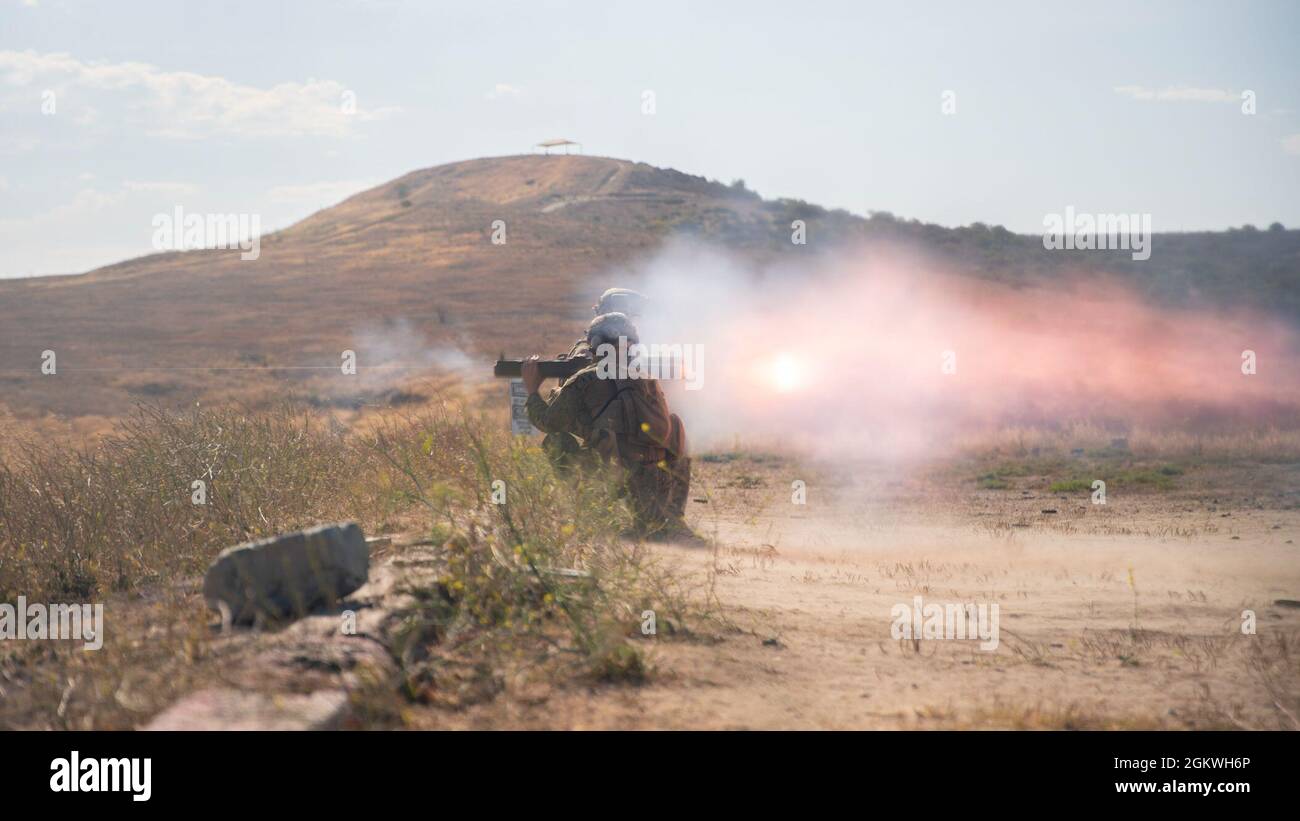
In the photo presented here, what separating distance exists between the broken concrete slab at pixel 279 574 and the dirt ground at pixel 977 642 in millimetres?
1221

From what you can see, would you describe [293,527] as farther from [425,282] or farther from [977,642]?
[425,282]

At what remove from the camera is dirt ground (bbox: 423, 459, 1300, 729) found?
466cm

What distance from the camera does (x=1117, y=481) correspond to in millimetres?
15422

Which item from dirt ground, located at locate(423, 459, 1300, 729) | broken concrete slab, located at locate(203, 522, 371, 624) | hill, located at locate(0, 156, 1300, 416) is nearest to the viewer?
dirt ground, located at locate(423, 459, 1300, 729)

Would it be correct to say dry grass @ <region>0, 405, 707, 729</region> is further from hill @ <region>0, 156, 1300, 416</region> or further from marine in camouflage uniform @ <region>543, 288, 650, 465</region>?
hill @ <region>0, 156, 1300, 416</region>

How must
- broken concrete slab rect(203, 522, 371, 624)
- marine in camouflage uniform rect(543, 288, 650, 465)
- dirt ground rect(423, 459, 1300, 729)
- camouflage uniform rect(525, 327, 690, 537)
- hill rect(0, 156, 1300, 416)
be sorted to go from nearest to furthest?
dirt ground rect(423, 459, 1300, 729) < broken concrete slab rect(203, 522, 371, 624) < marine in camouflage uniform rect(543, 288, 650, 465) < camouflage uniform rect(525, 327, 690, 537) < hill rect(0, 156, 1300, 416)

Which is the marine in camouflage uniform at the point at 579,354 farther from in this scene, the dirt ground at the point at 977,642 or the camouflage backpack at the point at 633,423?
the dirt ground at the point at 977,642

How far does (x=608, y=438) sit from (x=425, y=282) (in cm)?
4555

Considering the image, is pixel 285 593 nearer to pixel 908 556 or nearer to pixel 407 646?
pixel 407 646

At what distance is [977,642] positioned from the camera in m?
6.05

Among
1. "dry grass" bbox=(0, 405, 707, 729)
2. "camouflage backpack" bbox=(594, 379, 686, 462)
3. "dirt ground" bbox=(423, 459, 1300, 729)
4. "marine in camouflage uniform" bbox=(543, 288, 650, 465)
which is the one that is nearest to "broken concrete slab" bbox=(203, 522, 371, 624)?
"dry grass" bbox=(0, 405, 707, 729)

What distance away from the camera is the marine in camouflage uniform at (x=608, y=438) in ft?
30.3

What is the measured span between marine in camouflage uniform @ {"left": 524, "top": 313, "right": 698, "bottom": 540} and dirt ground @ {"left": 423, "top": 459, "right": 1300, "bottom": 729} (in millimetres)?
627

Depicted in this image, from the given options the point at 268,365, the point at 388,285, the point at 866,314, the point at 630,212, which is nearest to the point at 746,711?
the point at 866,314
